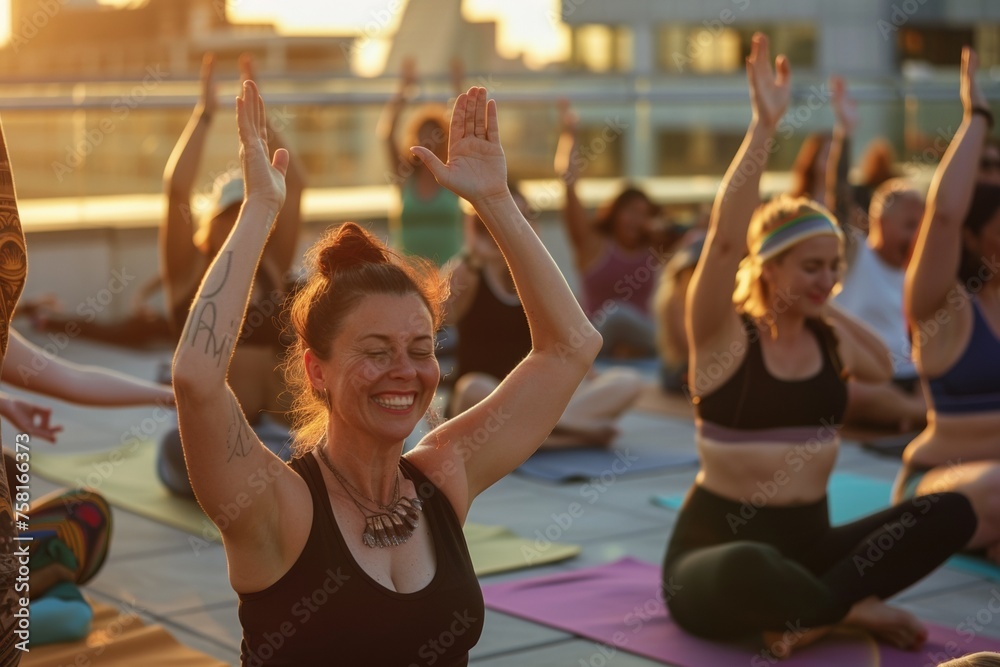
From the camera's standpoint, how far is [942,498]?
12.5 ft

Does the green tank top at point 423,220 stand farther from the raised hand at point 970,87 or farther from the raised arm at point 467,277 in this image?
the raised hand at point 970,87

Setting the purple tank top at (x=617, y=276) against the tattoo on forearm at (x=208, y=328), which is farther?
the purple tank top at (x=617, y=276)

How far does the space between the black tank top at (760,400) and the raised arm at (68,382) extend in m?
1.45

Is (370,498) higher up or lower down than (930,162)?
higher up

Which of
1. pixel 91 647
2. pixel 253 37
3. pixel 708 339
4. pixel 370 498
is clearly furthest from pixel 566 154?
pixel 253 37

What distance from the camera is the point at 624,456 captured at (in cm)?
653

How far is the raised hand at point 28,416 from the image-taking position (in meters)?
3.42

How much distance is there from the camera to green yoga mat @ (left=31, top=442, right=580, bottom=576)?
482 centimetres

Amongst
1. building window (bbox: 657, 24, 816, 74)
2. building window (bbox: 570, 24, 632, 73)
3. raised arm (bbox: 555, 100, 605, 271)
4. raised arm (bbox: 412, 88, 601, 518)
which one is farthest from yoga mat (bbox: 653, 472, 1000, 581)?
building window (bbox: 570, 24, 632, 73)

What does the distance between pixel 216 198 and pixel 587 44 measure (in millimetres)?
38988

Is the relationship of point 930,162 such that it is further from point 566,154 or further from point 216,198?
point 216,198

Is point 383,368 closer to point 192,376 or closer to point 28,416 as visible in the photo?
point 192,376

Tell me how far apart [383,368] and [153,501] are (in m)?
3.41

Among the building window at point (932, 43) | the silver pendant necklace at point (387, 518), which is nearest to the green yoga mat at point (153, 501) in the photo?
the silver pendant necklace at point (387, 518)
